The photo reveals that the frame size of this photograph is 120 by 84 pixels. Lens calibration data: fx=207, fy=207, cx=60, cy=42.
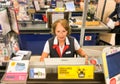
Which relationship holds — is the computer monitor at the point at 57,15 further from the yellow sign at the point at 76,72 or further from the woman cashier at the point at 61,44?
the yellow sign at the point at 76,72

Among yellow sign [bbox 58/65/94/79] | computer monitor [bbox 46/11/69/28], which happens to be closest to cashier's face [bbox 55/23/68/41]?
yellow sign [bbox 58/65/94/79]

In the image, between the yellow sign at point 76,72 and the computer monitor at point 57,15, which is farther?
the computer monitor at point 57,15

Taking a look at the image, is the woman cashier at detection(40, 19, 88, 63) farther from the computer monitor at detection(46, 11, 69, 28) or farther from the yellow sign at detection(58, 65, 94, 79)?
the computer monitor at detection(46, 11, 69, 28)

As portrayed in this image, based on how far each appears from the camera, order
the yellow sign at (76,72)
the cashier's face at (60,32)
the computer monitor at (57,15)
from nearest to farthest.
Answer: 1. the yellow sign at (76,72)
2. the cashier's face at (60,32)
3. the computer monitor at (57,15)

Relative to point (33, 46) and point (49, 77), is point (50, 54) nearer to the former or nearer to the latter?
point (49, 77)

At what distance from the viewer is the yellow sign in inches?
51.3

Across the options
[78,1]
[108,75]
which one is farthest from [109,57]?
[78,1]

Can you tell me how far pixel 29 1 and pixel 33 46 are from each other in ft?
5.94

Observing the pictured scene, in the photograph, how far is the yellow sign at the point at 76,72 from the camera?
1.30 meters

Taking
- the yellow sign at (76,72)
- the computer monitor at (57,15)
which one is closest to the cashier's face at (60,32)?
the yellow sign at (76,72)

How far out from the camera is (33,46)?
423 centimetres

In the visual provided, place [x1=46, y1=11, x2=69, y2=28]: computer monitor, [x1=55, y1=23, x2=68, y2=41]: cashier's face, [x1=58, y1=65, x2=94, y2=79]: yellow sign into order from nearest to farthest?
[x1=58, y1=65, x2=94, y2=79]: yellow sign
[x1=55, y1=23, x2=68, y2=41]: cashier's face
[x1=46, y1=11, x2=69, y2=28]: computer monitor

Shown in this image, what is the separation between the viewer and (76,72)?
4.31ft

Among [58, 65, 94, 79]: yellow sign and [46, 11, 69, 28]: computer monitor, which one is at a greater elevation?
[46, 11, 69, 28]: computer monitor
